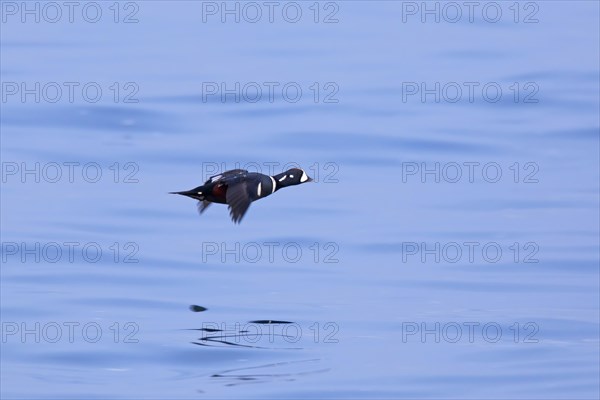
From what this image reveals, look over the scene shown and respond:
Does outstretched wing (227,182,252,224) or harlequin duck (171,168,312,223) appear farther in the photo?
harlequin duck (171,168,312,223)

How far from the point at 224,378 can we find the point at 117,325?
3160mm

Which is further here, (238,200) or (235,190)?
(235,190)

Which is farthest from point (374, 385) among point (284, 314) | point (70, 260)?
point (70, 260)

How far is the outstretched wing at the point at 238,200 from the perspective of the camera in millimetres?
17219

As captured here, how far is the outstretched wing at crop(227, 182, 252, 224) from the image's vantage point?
17.2 m

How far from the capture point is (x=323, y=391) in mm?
Result: 20531

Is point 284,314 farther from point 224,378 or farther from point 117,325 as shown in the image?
point 224,378

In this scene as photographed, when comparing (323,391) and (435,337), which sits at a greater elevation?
(435,337)

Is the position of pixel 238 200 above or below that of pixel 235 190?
below

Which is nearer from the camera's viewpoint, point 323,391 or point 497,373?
point 323,391

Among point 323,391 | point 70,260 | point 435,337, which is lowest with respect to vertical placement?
point 323,391

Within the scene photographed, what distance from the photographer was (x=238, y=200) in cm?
1745

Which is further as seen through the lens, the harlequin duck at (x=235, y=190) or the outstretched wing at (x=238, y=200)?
the harlequin duck at (x=235, y=190)

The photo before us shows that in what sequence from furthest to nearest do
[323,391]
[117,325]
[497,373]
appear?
[117,325]
[497,373]
[323,391]
